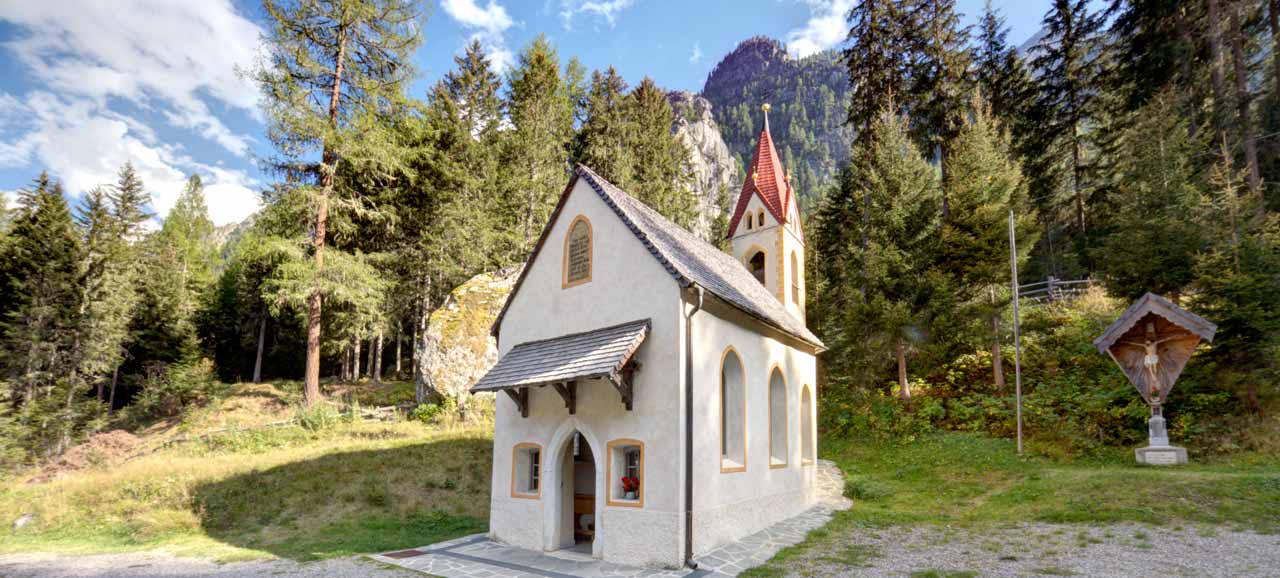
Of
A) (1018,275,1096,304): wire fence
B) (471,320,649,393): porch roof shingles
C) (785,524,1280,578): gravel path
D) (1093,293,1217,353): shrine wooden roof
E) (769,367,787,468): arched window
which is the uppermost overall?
(1018,275,1096,304): wire fence

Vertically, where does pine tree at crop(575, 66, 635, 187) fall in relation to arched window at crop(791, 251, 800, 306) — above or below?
above

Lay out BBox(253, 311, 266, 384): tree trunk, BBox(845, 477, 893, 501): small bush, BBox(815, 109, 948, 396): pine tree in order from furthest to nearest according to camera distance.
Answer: BBox(253, 311, 266, 384): tree trunk
BBox(815, 109, 948, 396): pine tree
BBox(845, 477, 893, 501): small bush

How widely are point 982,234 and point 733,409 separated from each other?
13872mm

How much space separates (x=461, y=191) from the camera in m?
28.2

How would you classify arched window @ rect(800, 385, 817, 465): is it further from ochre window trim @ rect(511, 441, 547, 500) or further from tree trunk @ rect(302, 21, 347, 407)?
tree trunk @ rect(302, 21, 347, 407)

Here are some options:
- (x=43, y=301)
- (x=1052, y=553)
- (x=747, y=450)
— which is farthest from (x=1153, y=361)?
(x=43, y=301)

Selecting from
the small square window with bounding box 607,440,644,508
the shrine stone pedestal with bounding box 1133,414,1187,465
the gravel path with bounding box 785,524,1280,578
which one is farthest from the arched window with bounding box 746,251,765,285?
the small square window with bounding box 607,440,644,508

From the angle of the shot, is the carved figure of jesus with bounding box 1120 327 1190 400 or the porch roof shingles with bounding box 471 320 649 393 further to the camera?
the carved figure of jesus with bounding box 1120 327 1190 400

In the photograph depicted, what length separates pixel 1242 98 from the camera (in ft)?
66.7

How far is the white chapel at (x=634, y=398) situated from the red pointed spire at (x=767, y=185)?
21.5 feet

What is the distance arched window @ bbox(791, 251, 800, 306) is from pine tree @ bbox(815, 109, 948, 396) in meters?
1.80

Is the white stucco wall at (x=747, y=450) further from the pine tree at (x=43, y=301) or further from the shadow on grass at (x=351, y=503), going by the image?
the pine tree at (x=43, y=301)

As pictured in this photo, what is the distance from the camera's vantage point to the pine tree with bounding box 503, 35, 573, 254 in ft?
95.0

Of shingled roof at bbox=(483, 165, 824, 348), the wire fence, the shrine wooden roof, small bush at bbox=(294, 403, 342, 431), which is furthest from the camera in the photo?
the wire fence
